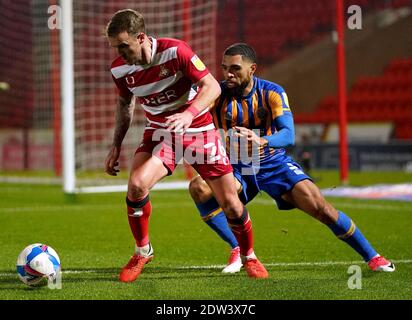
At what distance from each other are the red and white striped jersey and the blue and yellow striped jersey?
0.32 m

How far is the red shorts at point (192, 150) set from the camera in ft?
20.0

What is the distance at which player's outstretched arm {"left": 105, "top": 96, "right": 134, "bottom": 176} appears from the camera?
253 inches

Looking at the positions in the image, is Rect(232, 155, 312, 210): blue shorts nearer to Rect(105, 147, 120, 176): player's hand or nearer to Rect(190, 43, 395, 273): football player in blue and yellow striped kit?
Rect(190, 43, 395, 273): football player in blue and yellow striped kit

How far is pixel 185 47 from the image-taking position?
5965mm

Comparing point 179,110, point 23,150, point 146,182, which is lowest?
point 23,150

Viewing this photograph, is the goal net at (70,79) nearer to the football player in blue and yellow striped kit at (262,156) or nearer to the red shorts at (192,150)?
the red shorts at (192,150)

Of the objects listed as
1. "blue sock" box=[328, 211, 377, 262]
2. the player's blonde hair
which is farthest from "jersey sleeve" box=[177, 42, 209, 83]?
"blue sock" box=[328, 211, 377, 262]

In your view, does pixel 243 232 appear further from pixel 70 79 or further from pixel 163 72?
pixel 70 79

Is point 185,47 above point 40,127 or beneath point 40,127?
above

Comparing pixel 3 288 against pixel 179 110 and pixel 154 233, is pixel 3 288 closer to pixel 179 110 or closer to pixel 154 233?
pixel 179 110

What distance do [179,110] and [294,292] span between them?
1.54 meters

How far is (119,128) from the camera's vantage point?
648 cm

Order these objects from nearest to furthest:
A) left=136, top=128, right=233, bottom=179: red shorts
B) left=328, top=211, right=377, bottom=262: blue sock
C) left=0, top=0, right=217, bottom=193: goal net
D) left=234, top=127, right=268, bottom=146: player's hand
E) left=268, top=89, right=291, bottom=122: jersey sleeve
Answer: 1. left=234, top=127, right=268, bottom=146: player's hand
2. left=136, top=128, right=233, bottom=179: red shorts
3. left=268, top=89, right=291, bottom=122: jersey sleeve
4. left=328, top=211, right=377, bottom=262: blue sock
5. left=0, top=0, right=217, bottom=193: goal net

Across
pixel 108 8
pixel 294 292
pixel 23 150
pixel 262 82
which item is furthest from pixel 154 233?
pixel 23 150
